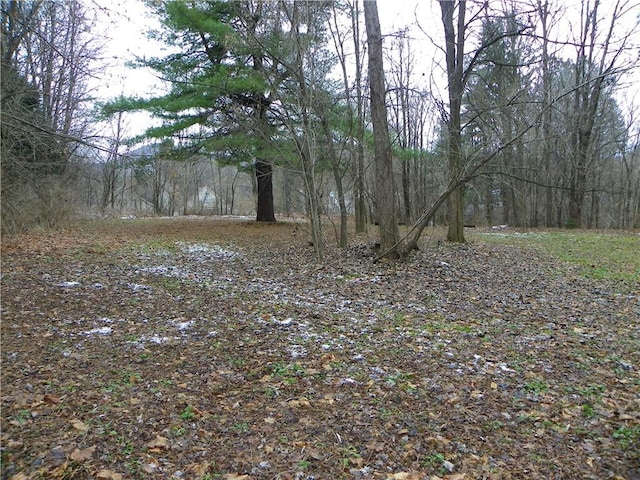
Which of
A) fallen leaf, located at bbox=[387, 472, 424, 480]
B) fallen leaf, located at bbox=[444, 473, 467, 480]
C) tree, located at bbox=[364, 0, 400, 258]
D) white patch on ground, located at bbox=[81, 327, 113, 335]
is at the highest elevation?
tree, located at bbox=[364, 0, 400, 258]

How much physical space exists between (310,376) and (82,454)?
75.1 inches

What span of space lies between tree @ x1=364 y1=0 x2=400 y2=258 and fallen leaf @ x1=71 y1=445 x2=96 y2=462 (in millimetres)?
6942

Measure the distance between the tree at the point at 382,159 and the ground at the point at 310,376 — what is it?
1.54 meters

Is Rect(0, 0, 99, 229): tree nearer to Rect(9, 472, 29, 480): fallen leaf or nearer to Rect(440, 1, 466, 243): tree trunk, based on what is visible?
Rect(9, 472, 29, 480): fallen leaf

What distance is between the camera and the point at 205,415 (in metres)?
3.21

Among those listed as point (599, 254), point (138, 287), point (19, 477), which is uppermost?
point (599, 254)

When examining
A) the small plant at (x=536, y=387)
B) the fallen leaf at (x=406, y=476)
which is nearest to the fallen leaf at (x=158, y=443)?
the fallen leaf at (x=406, y=476)

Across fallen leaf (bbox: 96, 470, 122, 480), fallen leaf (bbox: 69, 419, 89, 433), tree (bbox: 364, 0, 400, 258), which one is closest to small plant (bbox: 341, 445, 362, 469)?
fallen leaf (bbox: 96, 470, 122, 480)

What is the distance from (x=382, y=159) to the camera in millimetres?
8883

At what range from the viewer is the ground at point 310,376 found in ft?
9.03

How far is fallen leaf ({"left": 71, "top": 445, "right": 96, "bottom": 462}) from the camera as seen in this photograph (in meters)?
2.59

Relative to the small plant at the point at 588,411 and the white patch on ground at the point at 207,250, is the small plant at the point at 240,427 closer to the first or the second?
the small plant at the point at 588,411

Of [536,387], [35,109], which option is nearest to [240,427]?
[536,387]

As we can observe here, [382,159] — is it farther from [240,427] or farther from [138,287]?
[240,427]
